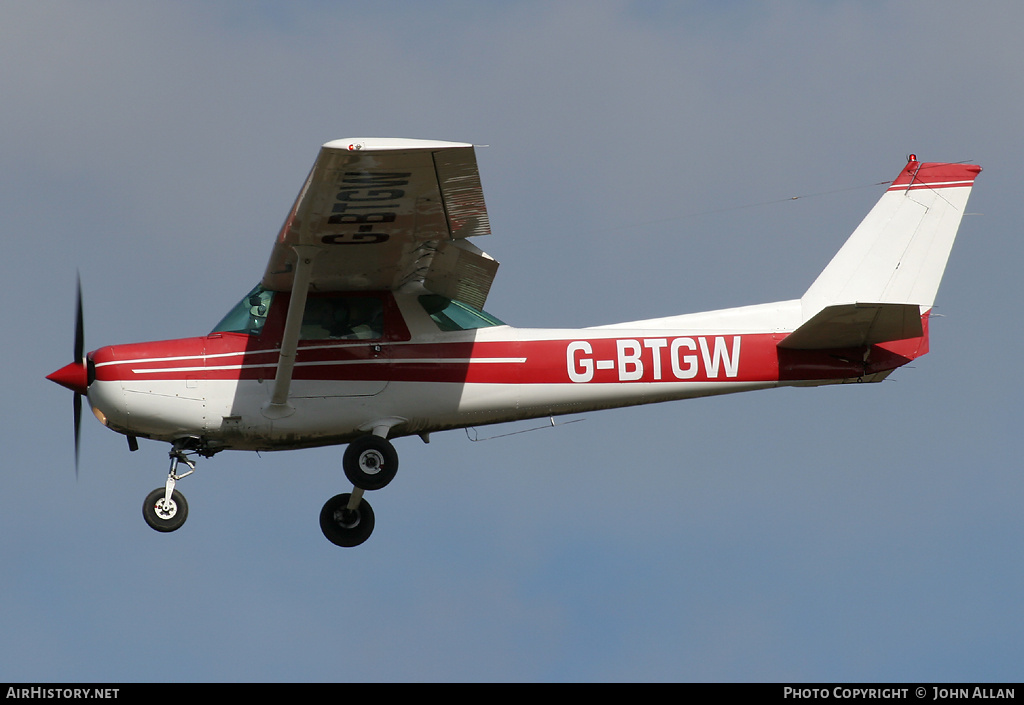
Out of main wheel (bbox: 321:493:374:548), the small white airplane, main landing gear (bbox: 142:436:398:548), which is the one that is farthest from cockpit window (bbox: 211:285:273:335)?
main wheel (bbox: 321:493:374:548)

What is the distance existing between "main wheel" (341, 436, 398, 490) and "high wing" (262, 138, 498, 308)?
1.64 metres

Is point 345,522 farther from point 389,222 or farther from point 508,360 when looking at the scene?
point 389,222

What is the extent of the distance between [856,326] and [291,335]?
5.76 meters

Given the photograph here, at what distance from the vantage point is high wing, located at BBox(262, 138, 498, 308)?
1257 centimetres

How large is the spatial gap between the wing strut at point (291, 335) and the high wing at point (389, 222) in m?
0.04

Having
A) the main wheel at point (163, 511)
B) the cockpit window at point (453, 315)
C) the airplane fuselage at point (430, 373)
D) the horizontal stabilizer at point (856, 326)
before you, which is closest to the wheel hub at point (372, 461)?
the airplane fuselage at point (430, 373)

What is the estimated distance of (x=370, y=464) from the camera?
1472cm

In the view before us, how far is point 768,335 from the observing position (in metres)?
15.7

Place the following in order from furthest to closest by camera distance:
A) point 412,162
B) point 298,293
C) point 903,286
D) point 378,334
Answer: point 903,286, point 378,334, point 298,293, point 412,162

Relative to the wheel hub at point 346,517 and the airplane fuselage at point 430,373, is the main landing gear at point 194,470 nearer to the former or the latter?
the airplane fuselage at point 430,373

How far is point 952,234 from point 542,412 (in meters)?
4.97

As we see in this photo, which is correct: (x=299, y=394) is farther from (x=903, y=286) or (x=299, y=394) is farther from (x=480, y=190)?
(x=903, y=286)

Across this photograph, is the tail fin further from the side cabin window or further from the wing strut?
the wing strut

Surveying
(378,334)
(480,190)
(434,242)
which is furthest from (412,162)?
(378,334)
